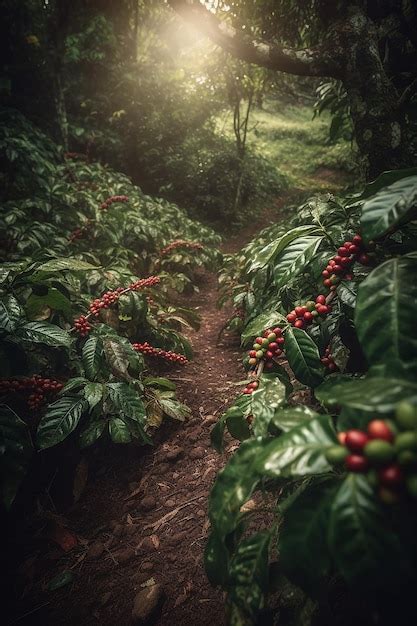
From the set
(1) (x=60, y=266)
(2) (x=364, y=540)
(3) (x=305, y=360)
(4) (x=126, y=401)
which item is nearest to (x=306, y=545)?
(2) (x=364, y=540)

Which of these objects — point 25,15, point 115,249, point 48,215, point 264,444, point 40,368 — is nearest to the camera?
point 264,444

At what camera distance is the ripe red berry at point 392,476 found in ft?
1.70

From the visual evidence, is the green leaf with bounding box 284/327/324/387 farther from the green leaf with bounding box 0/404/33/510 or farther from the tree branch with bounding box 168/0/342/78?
the tree branch with bounding box 168/0/342/78

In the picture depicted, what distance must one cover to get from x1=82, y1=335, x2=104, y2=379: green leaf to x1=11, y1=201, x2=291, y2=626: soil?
0.71 metres

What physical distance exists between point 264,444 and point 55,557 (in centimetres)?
167

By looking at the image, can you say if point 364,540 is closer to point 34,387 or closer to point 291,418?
point 291,418

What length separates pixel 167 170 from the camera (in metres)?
9.10

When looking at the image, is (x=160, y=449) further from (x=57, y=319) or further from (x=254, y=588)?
(x=254, y=588)

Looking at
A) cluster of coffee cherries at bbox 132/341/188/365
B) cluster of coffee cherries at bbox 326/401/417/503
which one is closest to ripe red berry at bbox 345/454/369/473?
cluster of coffee cherries at bbox 326/401/417/503

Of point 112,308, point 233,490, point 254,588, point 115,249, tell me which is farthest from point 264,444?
point 115,249

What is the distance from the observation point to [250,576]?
2.67ft

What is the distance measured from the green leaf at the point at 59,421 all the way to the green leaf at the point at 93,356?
16cm

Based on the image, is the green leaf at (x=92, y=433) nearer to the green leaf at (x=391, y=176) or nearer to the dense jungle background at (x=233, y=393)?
the dense jungle background at (x=233, y=393)

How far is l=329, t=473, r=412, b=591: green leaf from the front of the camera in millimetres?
503
